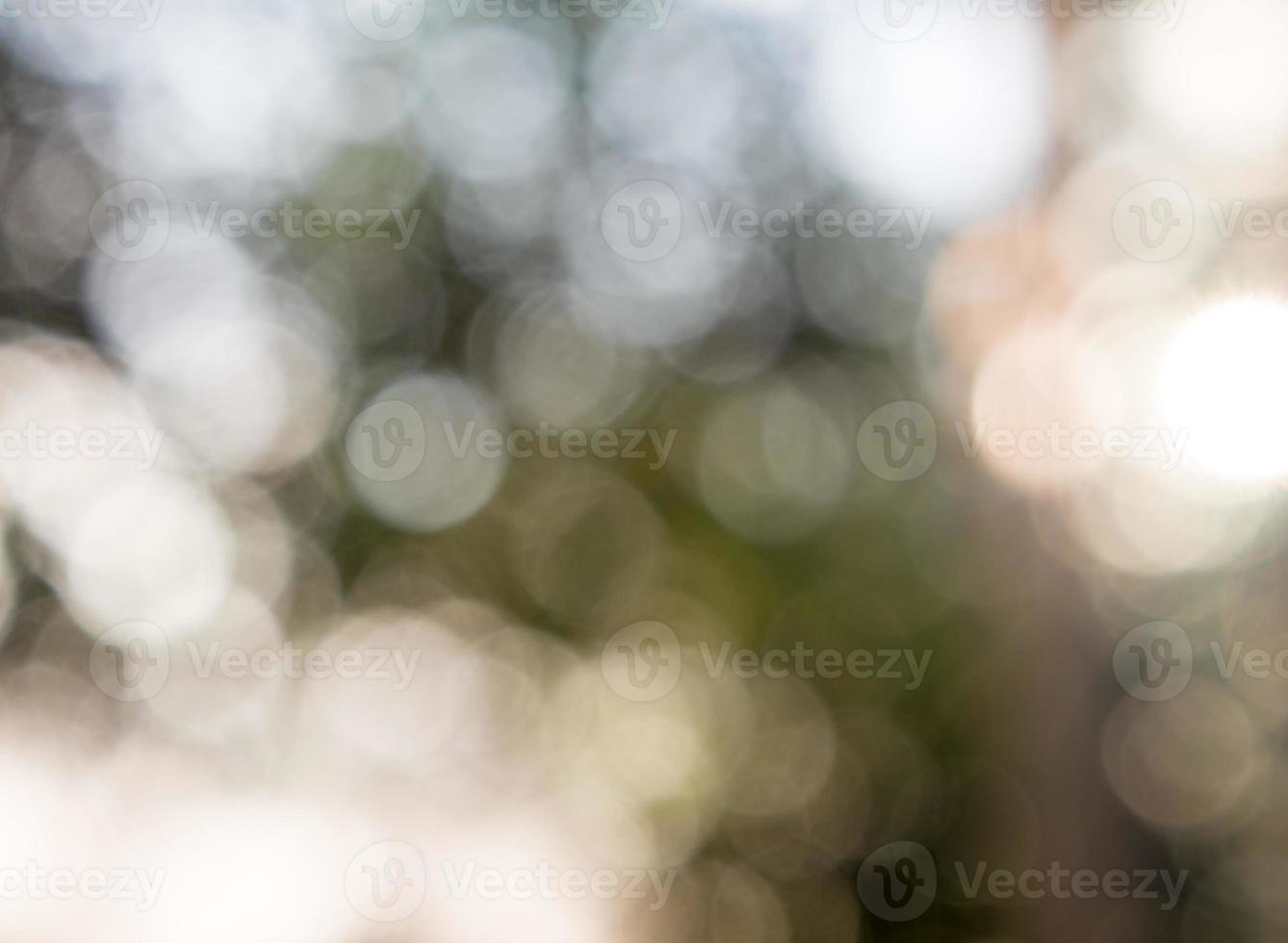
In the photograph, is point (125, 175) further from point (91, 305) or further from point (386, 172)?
point (386, 172)

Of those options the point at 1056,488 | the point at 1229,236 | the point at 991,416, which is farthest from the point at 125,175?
the point at 1229,236

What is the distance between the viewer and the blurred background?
2283mm

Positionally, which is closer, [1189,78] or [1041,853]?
[1041,853]

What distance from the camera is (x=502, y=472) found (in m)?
2.53

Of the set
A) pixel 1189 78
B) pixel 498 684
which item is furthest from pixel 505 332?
pixel 1189 78

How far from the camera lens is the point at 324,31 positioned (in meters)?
2.64

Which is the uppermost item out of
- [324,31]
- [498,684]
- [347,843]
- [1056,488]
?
[324,31]

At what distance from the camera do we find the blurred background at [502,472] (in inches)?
89.9

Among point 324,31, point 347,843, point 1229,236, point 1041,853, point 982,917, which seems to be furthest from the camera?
point 324,31

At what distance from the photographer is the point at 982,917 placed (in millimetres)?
2059

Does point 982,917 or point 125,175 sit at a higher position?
point 125,175

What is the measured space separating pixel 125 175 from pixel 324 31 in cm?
62

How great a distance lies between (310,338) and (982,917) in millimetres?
2065

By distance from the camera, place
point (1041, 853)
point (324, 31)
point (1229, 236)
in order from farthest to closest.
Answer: point (324, 31), point (1229, 236), point (1041, 853)
